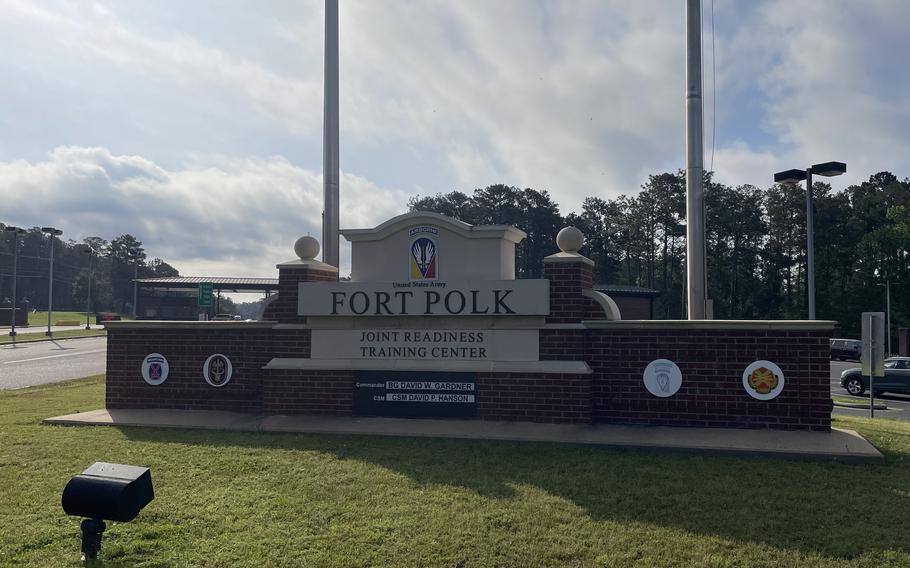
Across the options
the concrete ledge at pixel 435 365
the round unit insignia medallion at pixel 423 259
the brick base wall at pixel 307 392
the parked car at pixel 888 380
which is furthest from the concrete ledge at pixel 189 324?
the parked car at pixel 888 380

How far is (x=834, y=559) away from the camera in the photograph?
4.61 meters

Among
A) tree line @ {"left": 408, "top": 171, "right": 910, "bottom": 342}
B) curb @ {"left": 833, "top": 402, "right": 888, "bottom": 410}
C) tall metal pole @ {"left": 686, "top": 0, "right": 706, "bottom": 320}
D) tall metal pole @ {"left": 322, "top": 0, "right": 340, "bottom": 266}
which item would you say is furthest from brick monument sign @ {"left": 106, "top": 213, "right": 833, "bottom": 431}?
tree line @ {"left": 408, "top": 171, "right": 910, "bottom": 342}

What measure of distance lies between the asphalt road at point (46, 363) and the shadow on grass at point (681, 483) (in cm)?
1399

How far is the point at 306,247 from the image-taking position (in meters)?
11.0

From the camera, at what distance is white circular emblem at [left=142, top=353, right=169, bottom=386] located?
11.1m

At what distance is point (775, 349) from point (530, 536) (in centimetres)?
548

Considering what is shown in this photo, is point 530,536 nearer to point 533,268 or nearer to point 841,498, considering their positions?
point 841,498

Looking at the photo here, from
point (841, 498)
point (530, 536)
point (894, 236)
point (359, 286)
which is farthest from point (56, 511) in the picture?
point (894, 236)

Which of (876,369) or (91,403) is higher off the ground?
(876,369)

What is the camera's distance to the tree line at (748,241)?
160 ft

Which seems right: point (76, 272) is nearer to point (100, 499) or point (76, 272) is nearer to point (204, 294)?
point (204, 294)

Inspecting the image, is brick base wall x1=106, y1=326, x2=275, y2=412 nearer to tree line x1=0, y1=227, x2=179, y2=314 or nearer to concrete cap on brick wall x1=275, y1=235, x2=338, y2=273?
concrete cap on brick wall x1=275, y1=235, x2=338, y2=273

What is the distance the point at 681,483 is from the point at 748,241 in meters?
56.4

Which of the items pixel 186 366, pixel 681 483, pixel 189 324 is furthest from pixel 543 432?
pixel 189 324
